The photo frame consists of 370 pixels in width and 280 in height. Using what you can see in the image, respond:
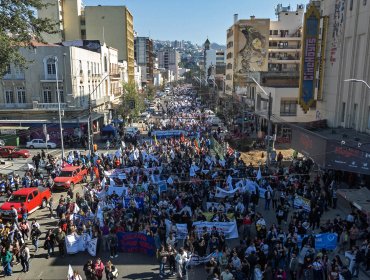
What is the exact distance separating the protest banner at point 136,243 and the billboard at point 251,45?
63.6 meters

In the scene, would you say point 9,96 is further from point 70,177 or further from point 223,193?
point 223,193

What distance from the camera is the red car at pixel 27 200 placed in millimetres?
20188

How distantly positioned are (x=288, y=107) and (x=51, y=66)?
3063 centimetres

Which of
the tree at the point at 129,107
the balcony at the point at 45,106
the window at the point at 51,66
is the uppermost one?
the window at the point at 51,66

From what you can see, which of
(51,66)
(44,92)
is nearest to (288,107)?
(51,66)

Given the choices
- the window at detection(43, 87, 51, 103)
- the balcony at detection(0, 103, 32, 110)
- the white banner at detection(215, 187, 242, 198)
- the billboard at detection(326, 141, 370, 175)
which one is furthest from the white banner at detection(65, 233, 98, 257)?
the balcony at detection(0, 103, 32, 110)

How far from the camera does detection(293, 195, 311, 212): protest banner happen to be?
20702 millimetres

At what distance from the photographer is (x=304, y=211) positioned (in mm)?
19891

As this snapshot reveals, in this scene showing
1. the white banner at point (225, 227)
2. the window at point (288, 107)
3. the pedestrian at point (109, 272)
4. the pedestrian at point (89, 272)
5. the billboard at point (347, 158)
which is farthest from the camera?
the window at point (288, 107)

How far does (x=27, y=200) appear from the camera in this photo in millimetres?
21594

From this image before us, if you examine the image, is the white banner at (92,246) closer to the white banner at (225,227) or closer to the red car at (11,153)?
the white banner at (225,227)

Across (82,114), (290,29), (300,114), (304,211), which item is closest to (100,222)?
(304,211)

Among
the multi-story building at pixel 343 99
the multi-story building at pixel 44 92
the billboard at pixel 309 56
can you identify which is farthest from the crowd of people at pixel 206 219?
the multi-story building at pixel 44 92

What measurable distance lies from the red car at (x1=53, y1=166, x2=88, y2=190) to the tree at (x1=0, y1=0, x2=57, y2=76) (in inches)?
359
